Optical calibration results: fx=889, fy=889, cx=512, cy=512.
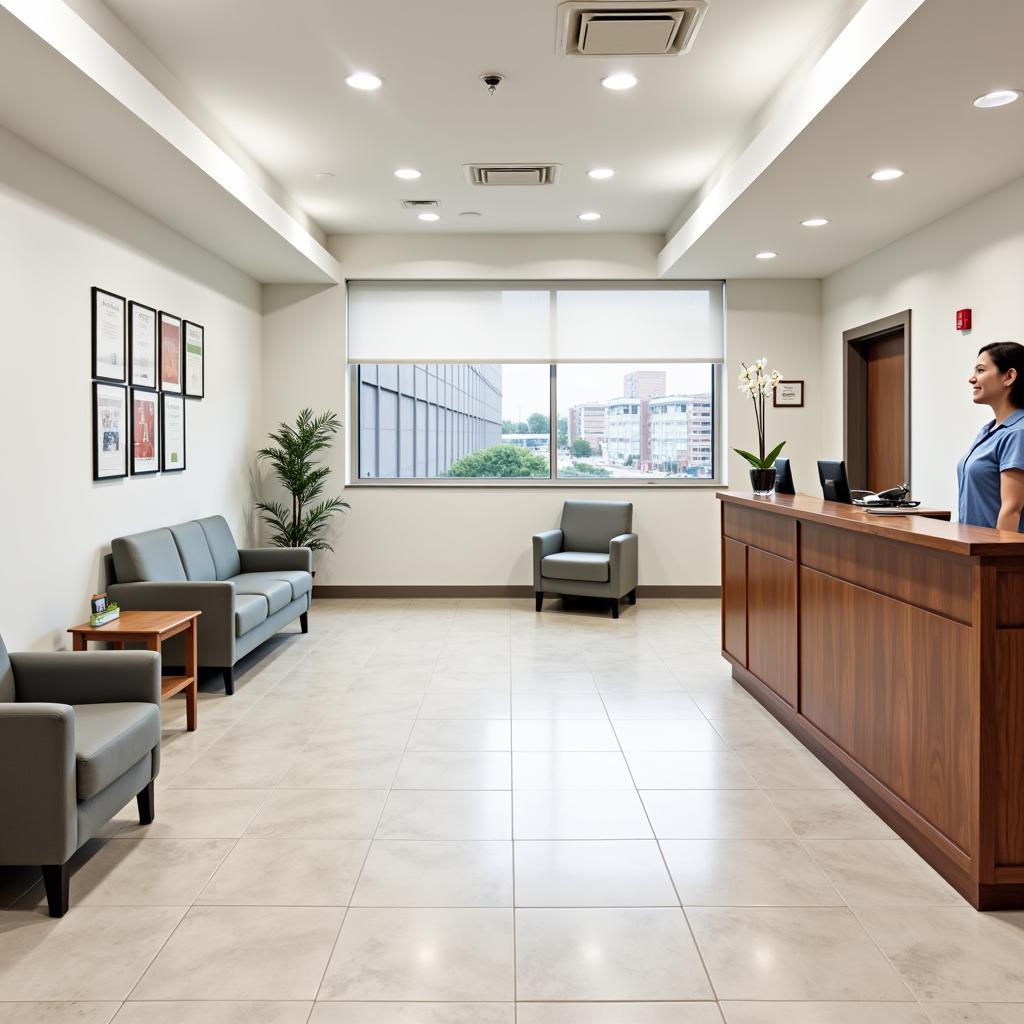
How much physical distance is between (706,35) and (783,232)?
2.15 metres

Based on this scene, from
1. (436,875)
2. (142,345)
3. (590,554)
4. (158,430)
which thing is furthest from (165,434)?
(436,875)

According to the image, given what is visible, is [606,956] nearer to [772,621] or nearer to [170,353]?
[772,621]

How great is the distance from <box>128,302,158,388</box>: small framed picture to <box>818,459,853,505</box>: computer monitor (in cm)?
390

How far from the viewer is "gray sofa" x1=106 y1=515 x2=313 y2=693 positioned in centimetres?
480

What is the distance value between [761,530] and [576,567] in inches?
109

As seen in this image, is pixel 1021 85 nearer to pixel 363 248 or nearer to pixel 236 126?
pixel 236 126

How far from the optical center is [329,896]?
2.60m

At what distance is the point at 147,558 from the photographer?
4969 mm

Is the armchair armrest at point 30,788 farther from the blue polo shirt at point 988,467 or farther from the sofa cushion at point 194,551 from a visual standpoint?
the blue polo shirt at point 988,467

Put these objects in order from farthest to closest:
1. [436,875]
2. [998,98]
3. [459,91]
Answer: [459,91] → [998,98] → [436,875]

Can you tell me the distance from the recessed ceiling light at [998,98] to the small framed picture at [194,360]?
480 centimetres

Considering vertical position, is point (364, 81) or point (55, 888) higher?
point (364, 81)

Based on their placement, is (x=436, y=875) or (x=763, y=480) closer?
(x=436, y=875)

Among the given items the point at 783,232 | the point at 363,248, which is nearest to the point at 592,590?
the point at 783,232
